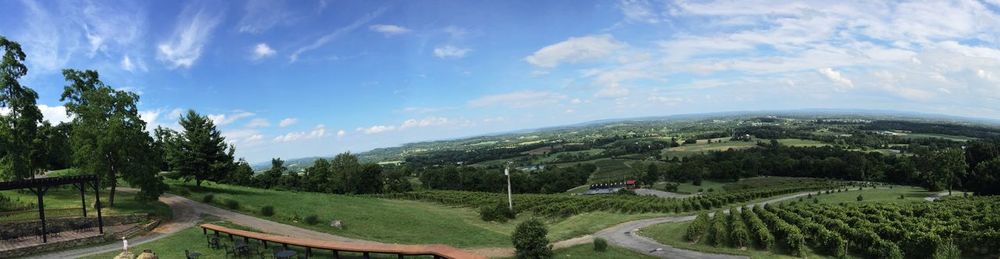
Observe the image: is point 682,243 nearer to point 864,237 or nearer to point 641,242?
point 641,242

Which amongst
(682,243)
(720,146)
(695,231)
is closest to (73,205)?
(682,243)

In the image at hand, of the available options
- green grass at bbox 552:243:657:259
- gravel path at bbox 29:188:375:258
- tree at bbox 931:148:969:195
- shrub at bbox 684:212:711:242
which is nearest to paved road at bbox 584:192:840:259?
green grass at bbox 552:243:657:259

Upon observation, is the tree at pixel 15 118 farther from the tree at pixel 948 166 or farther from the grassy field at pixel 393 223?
the tree at pixel 948 166

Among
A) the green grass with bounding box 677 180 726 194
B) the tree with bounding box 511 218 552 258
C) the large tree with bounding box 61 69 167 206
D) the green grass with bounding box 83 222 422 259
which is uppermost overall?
the large tree with bounding box 61 69 167 206

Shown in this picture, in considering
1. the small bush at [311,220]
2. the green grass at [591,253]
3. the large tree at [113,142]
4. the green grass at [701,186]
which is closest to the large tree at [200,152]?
the large tree at [113,142]

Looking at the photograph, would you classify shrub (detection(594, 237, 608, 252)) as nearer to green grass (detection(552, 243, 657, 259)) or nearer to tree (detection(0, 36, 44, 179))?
green grass (detection(552, 243, 657, 259))
